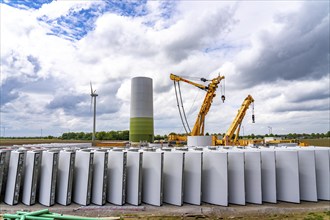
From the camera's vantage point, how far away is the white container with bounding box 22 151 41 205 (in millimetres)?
11734

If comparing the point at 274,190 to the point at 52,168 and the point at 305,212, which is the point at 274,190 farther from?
the point at 52,168

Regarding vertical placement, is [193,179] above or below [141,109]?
below

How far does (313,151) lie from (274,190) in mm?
2908

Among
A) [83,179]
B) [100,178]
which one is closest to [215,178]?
[100,178]

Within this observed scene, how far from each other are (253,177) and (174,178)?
3.77m

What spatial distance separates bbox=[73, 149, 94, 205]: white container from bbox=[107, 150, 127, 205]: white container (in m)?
0.92

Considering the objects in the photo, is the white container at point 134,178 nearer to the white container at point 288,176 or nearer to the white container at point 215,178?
the white container at point 215,178

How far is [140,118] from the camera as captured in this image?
131ft

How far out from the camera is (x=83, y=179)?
38.6 feet

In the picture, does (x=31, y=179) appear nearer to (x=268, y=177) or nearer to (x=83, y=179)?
(x=83, y=179)

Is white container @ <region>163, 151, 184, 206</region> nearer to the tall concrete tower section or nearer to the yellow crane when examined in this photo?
the yellow crane

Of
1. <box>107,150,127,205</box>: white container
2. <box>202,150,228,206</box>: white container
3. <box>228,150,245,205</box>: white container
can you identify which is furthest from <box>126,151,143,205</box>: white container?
<box>228,150,245,205</box>: white container

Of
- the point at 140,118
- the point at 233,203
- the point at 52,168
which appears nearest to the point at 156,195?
the point at 233,203

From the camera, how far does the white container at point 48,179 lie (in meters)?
11.6
